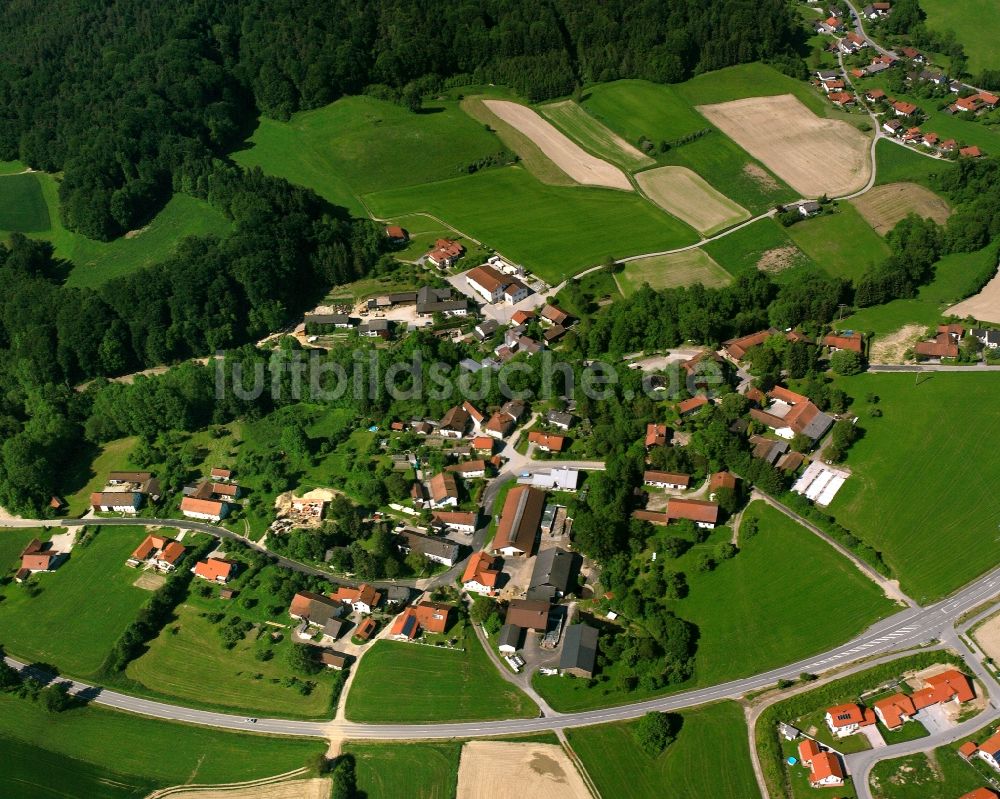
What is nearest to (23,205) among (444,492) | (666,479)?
(444,492)

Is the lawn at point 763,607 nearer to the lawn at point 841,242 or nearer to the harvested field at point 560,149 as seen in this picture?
the lawn at point 841,242

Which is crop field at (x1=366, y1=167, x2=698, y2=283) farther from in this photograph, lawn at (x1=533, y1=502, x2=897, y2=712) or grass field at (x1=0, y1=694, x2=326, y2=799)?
grass field at (x1=0, y1=694, x2=326, y2=799)

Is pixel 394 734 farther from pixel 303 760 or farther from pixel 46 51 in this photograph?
pixel 46 51

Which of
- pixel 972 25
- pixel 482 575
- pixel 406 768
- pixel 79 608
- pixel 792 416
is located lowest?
pixel 79 608

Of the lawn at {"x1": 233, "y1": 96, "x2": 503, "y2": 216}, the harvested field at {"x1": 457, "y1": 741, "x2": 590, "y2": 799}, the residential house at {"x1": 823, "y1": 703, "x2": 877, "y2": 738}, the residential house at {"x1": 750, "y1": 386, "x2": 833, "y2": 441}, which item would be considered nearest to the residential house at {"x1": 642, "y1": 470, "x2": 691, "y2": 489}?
the residential house at {"x1": 750, "y1": 386, "x2": 833, "y2": 441}

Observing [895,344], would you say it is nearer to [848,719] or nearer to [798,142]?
[848,719]

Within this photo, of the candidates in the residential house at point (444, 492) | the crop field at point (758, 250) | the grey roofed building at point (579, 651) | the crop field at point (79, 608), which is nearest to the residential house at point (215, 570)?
the crop field at point (79, 608)
